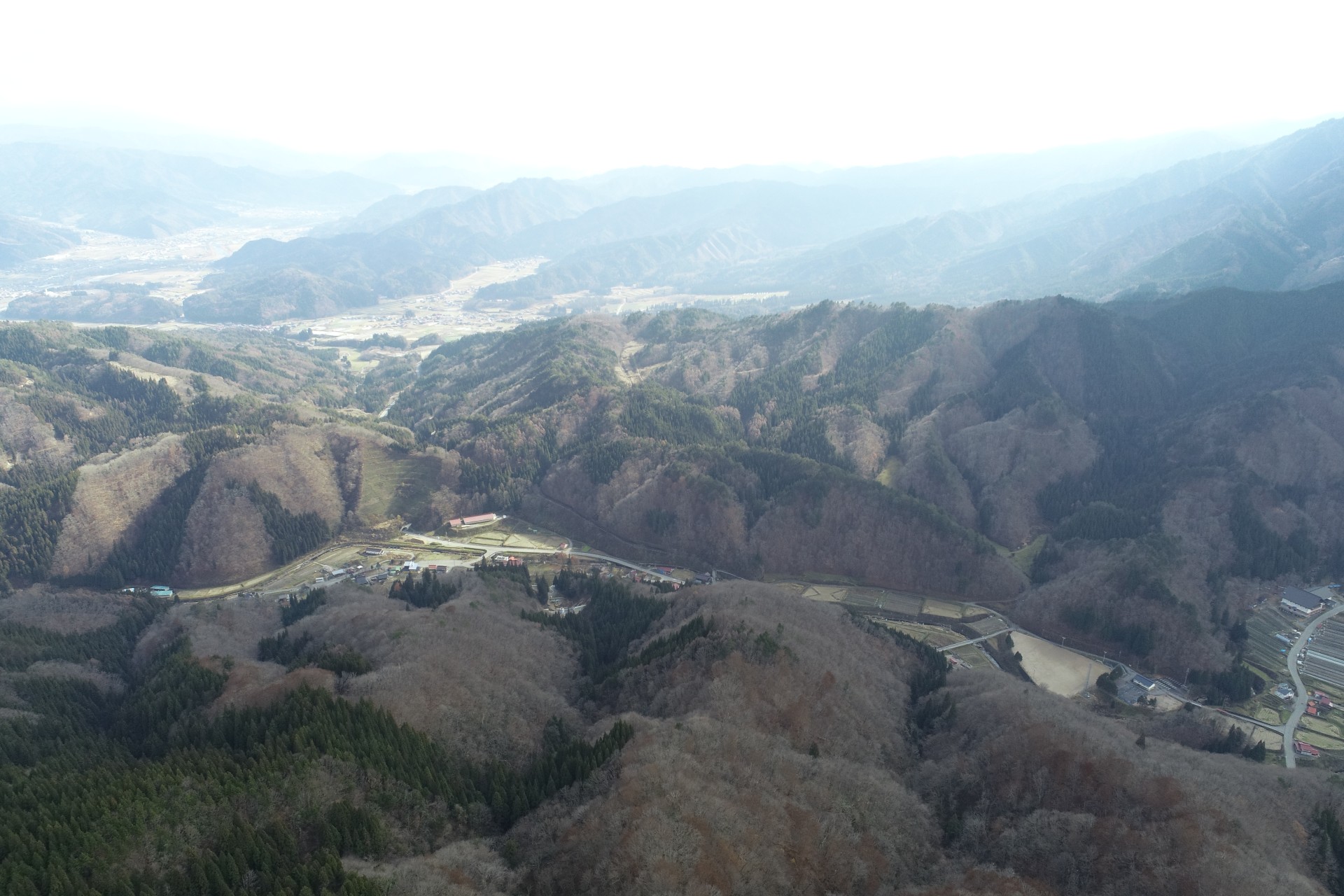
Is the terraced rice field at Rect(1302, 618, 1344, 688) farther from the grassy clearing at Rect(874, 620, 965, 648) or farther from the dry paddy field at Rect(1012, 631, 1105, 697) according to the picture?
the grassy clearing at Rect(874, 620, 965, 648)

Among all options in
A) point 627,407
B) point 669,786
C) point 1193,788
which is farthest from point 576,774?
point 627,407

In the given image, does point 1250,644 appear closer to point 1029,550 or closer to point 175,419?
point 1029,550

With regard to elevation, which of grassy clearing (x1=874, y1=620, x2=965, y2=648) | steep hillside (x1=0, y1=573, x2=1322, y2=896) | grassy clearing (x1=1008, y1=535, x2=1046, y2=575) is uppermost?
steep hillside (x1=0, y1=573, x2=1322, y2=896)


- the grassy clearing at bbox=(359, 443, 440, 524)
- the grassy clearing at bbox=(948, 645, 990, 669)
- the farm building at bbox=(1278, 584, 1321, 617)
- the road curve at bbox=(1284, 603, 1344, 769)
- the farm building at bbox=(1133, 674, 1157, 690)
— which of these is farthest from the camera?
the grassy clearing at bbox=(359, 443, 440, 524)

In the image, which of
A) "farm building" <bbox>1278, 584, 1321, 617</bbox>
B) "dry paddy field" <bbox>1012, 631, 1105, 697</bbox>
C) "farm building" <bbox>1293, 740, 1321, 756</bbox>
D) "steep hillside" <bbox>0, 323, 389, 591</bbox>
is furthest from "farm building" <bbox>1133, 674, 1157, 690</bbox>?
"steep hillside" <bbox>0, 323, 389, 591</bbox>

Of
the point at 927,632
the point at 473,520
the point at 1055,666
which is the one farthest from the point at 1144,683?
the point at 473,520
